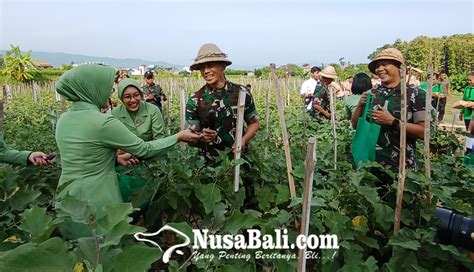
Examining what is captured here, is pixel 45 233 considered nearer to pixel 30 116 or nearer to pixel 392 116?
pixel 392 116

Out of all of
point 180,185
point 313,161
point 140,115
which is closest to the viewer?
point 313,161

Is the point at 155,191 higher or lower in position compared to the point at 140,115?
lower

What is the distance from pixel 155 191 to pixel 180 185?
0.15m

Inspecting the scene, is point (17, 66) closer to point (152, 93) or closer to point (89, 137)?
point (152, 93)

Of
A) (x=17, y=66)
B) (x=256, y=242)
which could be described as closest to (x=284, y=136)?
(x=256, y=242)

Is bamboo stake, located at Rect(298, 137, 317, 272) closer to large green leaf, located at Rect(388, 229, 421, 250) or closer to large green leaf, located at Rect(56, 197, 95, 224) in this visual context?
large green leaf, located at Rect(388, 229, 421, 250)

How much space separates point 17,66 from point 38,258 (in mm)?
27118

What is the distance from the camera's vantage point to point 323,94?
5910 millimetres

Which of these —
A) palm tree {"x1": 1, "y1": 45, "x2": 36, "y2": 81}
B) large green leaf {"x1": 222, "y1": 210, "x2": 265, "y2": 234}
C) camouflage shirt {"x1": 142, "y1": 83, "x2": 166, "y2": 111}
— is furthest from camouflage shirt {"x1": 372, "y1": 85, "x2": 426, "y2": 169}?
palm tree {"x1": 1, "y1": 45, "x2": 36, "y2": 81}

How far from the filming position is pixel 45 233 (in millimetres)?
1150

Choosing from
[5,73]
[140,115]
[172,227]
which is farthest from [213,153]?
[5,73]

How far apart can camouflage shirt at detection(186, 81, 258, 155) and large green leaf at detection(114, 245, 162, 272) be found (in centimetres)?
172

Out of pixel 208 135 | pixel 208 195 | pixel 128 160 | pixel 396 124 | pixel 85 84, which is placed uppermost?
pixel 85 84

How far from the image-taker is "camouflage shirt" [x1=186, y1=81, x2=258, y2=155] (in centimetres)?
272
